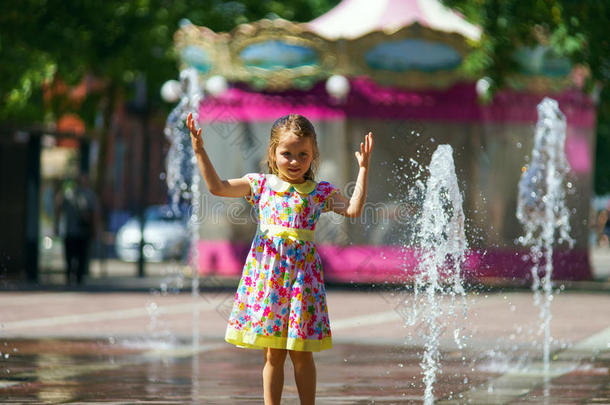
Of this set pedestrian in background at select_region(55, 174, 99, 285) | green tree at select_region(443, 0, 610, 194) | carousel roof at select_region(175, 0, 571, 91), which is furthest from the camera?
carousel roof at select_region(175, 0, 571, 91)

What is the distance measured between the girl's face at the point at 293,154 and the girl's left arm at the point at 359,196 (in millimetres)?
227

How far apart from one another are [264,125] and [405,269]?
48.4 ft

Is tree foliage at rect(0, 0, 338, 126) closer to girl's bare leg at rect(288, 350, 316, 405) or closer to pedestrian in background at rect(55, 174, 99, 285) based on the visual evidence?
pedestrian in background at rect(55, 174, 99, 285)

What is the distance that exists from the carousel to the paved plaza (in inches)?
203

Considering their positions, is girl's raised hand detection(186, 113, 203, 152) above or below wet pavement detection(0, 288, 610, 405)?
above

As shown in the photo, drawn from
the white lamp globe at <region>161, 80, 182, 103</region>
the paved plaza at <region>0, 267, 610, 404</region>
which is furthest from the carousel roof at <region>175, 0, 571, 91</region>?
the paved plaza at <region>0, 267, 610, 404</region>

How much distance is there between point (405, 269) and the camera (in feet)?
26.2

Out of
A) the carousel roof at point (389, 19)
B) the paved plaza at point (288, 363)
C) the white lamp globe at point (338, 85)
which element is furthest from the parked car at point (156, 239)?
the paved plaza at point (288, 363)

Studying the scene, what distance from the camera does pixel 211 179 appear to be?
6.22 m

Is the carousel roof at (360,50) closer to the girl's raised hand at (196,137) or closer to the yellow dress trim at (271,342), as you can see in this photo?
the girl's raised hand at (196,137)

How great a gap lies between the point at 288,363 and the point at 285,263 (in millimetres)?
3972

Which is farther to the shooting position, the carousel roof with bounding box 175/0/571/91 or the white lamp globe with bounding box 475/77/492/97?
the carousel roof with bounding box 175/0/571/91

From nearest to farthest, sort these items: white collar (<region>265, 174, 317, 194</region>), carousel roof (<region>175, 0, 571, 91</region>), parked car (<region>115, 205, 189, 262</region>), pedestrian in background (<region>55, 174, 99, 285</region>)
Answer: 1. white collar (<region>265, 174, 317, 194</region>)
2. pedestrian in background (<region>55, 174, 99, 285</region>)
3. carousel roof (<region>175, 0, 571, 91</region>)
4. parked car (<region>115, 205, 189, 262</region>)

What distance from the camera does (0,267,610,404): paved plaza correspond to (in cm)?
799
